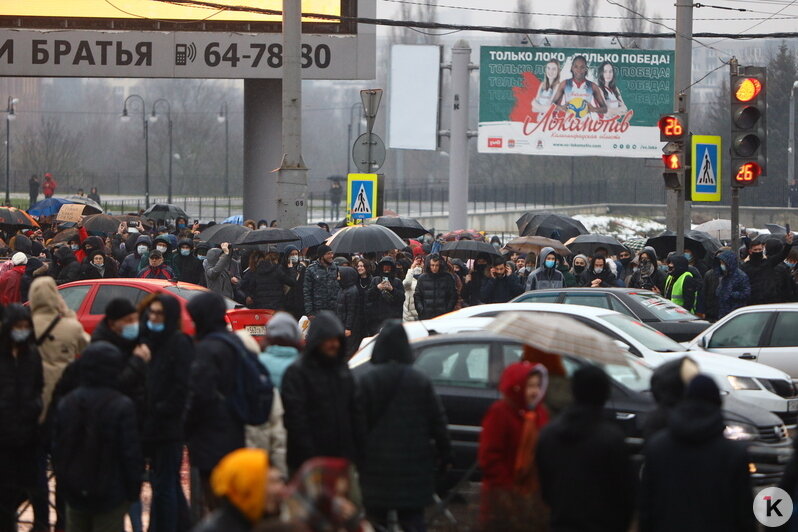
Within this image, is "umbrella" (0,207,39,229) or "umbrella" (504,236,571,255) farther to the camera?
"umbrella" (0,207,39,229)

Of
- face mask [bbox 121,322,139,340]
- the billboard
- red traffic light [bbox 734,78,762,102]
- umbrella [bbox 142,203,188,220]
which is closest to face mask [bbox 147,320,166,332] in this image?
face mask [bbox 121,322,139,340]

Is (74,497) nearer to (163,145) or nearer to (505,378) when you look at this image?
(505,378)

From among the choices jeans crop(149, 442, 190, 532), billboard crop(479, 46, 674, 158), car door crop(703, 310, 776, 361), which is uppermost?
billboard crop(479, 46, 674, 158)

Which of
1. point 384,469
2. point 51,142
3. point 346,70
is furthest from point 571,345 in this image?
point 51,142

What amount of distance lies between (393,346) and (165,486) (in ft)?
5.63

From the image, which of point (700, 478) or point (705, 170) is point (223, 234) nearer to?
point (705, 170)

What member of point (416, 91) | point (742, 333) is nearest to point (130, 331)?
point (742, 333)

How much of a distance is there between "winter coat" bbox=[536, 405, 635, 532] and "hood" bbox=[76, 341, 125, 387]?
8.04 ft

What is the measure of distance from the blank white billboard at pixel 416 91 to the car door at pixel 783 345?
85.1 ft

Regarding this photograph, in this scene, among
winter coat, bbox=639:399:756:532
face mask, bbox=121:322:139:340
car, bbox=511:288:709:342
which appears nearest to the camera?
winter coat, bbox=639:399:756:532

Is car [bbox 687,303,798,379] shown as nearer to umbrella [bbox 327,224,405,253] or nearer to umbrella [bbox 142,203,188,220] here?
umbrella [bbox 327,224,405,253]

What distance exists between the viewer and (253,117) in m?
29.9

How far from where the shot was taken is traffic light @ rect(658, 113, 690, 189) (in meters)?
17.2

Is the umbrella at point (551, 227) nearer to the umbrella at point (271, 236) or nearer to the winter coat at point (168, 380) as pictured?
the umbrella at point (271, 236)
